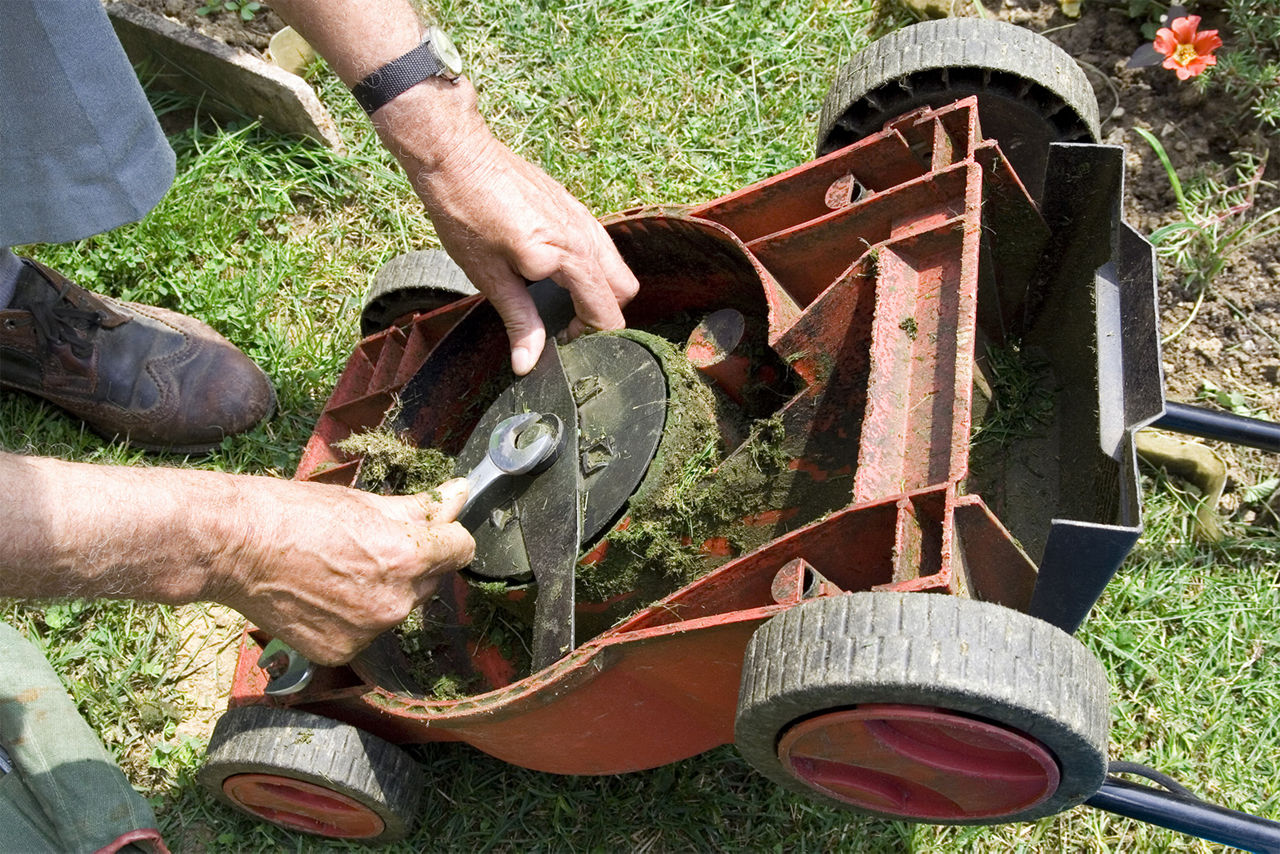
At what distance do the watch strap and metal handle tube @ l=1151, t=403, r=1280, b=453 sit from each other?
165 centimetres

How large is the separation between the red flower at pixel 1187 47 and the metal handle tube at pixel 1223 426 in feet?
3.51

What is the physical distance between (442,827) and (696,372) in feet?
4.01

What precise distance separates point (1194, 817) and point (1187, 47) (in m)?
1.99

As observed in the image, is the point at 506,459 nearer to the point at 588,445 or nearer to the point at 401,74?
the point at 588,445

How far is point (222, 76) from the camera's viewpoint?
11.6ft

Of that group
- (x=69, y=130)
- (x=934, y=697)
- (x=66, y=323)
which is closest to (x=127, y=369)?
(x=66, y=323)

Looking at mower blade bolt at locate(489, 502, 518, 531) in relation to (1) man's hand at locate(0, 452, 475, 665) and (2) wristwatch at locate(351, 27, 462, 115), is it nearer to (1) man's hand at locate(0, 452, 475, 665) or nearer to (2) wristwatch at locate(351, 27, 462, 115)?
(1) man's hand at locate(0, 452, 475, 665)

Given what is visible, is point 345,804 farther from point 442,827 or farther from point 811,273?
point 811,273

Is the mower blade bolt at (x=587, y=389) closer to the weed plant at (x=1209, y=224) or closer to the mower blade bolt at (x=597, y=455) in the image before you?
the mower blade bolt at (x=597, y=455)

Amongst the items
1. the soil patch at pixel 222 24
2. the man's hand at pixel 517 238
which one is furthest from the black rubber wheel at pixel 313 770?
the soil patch at pixel 222 24

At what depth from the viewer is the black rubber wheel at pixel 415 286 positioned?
280 cm

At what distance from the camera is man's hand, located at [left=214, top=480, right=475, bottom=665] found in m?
1.97

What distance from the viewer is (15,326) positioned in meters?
2.94

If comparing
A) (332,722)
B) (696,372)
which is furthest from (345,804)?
(696,372)
